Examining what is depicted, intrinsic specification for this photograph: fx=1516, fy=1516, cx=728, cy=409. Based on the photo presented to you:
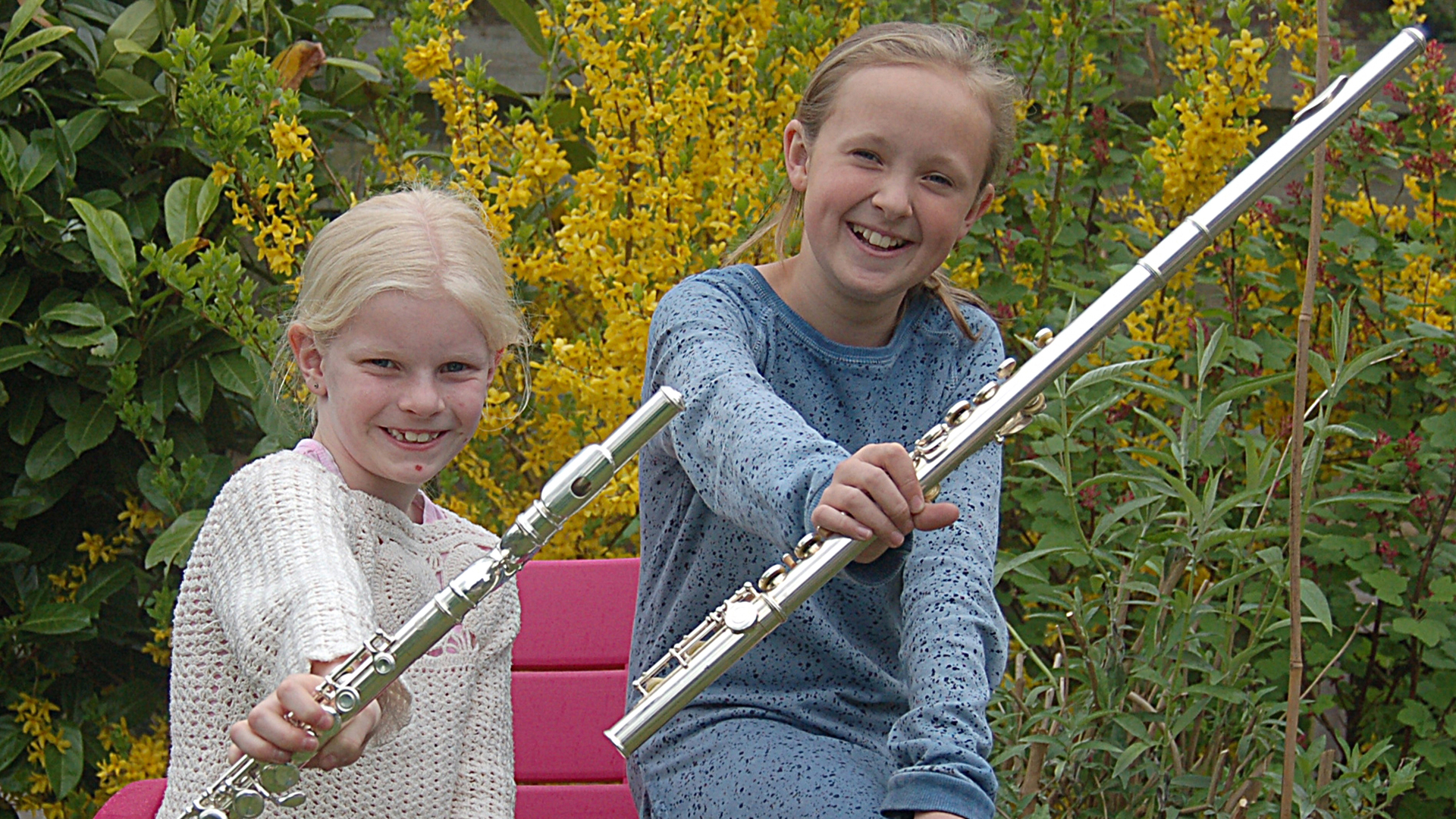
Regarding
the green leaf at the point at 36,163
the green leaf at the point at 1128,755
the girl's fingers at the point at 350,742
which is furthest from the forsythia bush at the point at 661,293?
the girl's fingers at the point at 350,742

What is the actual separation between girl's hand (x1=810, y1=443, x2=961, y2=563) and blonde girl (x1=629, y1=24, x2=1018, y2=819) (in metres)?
0.08

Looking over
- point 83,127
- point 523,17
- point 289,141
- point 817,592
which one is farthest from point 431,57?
point 817,592

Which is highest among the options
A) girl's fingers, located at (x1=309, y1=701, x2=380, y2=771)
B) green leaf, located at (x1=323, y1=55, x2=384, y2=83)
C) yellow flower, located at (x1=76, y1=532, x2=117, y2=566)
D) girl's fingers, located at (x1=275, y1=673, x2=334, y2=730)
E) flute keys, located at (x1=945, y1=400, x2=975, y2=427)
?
flute keys, located at (x1=945, y1=400, x2=975, y2=427)

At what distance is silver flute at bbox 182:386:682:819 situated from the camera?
1060mm

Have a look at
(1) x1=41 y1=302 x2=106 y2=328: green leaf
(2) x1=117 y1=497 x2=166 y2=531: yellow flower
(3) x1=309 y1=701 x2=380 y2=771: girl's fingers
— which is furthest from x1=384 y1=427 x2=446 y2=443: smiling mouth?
(2) x1=117 y1=497 x2=166 y2=531: yellow flower

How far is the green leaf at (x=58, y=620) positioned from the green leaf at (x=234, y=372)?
489 millimetres

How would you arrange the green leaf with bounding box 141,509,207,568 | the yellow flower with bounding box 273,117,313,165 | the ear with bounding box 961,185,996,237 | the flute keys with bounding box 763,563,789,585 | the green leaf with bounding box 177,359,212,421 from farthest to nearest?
the green leaf with bounding box 177,359,212,421
the green leaf with bounding box 141,509,207,568
the yellow flower with bounding box 273,117,313,165
the ear with bounding box 961,185,996,237
the flute keys with bounding box 763,563,789,585

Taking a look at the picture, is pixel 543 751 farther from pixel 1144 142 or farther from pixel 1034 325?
pixel 1144 142

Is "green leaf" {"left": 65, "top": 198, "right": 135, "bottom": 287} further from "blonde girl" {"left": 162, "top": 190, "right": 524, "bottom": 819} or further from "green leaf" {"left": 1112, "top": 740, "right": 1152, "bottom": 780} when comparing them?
"green leaf" {"left": 1112, "top": 740, "right": 1152, "bottom": 780}

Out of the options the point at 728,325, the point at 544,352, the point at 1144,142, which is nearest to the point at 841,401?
the point at 728,325

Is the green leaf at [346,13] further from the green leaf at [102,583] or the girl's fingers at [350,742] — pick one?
the girl's fingers at [350,742]

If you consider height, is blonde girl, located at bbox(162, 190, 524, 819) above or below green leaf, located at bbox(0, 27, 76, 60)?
below

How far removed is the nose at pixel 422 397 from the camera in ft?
5.20

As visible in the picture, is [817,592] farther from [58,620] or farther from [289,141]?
[58,620]
